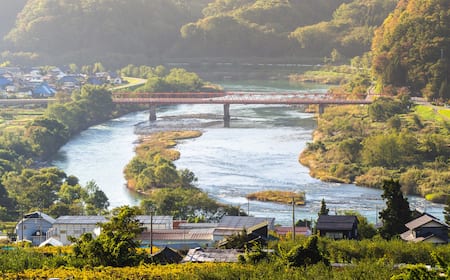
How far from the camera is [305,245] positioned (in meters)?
14.5

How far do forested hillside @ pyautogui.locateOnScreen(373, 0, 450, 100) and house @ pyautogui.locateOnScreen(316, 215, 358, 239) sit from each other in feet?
73.5

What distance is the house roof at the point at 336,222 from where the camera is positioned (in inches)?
744

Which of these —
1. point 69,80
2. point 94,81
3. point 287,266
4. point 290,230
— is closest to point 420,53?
point 94,81

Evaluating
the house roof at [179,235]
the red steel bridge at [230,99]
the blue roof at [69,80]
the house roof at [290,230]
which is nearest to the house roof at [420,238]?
the house roof at [290,230]

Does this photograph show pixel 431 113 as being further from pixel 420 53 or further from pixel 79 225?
pixel 79 225

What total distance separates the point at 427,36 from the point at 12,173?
20507 millimetres

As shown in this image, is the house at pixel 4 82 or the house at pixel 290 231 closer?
the house at pixel 290 231

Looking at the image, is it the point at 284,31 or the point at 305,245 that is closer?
the point at 305,245

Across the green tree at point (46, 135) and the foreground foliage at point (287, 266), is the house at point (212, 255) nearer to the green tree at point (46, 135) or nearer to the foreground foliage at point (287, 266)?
the foreground foliage at point (287, 266)

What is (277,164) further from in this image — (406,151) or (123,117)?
(123,117)

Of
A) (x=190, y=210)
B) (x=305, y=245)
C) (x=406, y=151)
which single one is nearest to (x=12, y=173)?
(x=190, y=210)

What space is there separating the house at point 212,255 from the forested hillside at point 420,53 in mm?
26063

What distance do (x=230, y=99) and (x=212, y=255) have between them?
2878 cm

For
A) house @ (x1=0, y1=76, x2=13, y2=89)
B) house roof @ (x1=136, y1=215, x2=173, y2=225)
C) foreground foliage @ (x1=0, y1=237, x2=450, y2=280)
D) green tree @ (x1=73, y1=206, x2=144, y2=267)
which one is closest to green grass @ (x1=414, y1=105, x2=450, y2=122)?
house roof @ (x1=136, y1=215, x2=173, y2=225)
